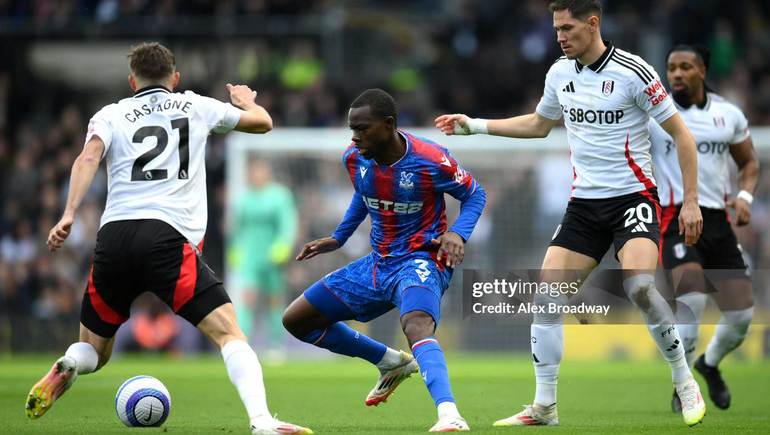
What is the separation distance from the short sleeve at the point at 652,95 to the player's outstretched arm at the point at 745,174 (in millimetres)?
2231

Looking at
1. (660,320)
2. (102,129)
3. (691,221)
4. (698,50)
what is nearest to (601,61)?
(691,221)

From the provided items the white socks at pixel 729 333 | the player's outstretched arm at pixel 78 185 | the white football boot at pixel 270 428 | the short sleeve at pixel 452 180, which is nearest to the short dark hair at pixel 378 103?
the short sleeve at pixel 452 180

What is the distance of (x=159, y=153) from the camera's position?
22.9 feet

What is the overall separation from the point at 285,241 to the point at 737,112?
7501 millimetres

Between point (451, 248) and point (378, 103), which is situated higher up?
point (378, 103)

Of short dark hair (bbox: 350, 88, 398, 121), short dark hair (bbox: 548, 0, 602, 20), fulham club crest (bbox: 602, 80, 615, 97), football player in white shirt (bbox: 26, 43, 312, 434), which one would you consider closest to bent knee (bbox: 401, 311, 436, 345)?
football player in white shirt (bbox: 26, 43, 312, 434)

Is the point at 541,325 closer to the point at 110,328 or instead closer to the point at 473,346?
the point at 110,328

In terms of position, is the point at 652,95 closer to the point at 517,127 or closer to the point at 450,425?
the point at 517,127

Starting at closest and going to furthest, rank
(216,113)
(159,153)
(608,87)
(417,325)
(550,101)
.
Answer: (159,153), (216,113), (417,325), (608,87), (550,101)

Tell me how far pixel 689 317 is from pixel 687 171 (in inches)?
84.3

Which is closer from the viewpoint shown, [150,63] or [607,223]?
[150,63]

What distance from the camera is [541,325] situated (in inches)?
309

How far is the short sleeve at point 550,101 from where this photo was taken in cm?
803

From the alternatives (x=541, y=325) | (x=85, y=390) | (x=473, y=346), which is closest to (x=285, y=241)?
(x=473, y=346)
